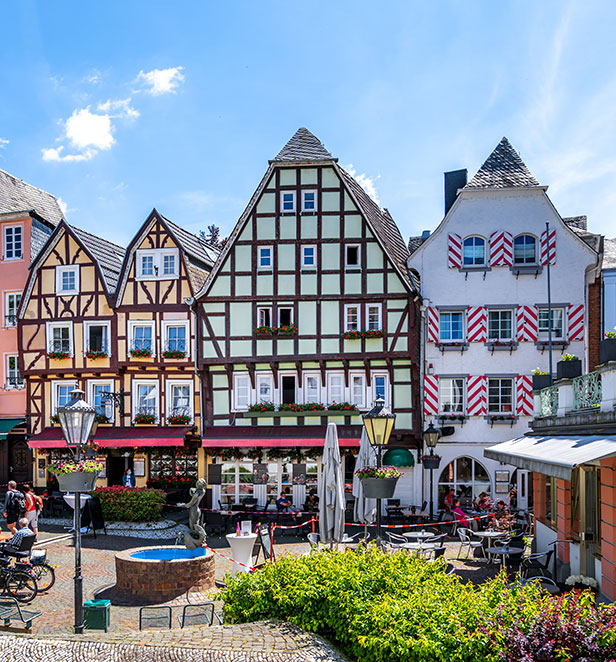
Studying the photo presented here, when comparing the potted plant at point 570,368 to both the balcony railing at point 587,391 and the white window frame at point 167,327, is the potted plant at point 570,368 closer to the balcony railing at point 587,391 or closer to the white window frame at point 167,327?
the balcony railing at point 587,391

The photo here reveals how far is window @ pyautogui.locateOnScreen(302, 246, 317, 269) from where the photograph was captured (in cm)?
2611

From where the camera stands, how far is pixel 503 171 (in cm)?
2634

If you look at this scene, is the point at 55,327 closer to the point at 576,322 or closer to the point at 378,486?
the point at 576,322

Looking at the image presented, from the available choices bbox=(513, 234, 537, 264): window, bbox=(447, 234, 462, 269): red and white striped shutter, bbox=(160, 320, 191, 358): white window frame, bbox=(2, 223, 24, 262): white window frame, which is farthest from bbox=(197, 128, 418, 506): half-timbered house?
bbox=(2, 223, 24, 262): white window frame

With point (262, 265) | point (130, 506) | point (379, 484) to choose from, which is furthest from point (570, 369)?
point (130, 506)

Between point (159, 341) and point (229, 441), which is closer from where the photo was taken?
point (229, 441)

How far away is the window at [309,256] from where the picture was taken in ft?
85.7

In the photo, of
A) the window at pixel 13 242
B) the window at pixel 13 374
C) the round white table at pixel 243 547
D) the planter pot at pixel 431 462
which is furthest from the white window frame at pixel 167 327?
the round white table at pixel 243 547

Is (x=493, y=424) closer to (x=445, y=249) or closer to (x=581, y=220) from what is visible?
(x=445, y=249)

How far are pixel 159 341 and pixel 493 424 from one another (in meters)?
12.9

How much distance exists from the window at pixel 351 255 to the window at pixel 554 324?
22.5 feet

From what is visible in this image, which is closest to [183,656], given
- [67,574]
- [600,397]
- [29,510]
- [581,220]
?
[600,397]

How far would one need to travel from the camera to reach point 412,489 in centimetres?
2534

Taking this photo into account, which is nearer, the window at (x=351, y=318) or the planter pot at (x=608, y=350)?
the planter pot at (x=608, y=350)
